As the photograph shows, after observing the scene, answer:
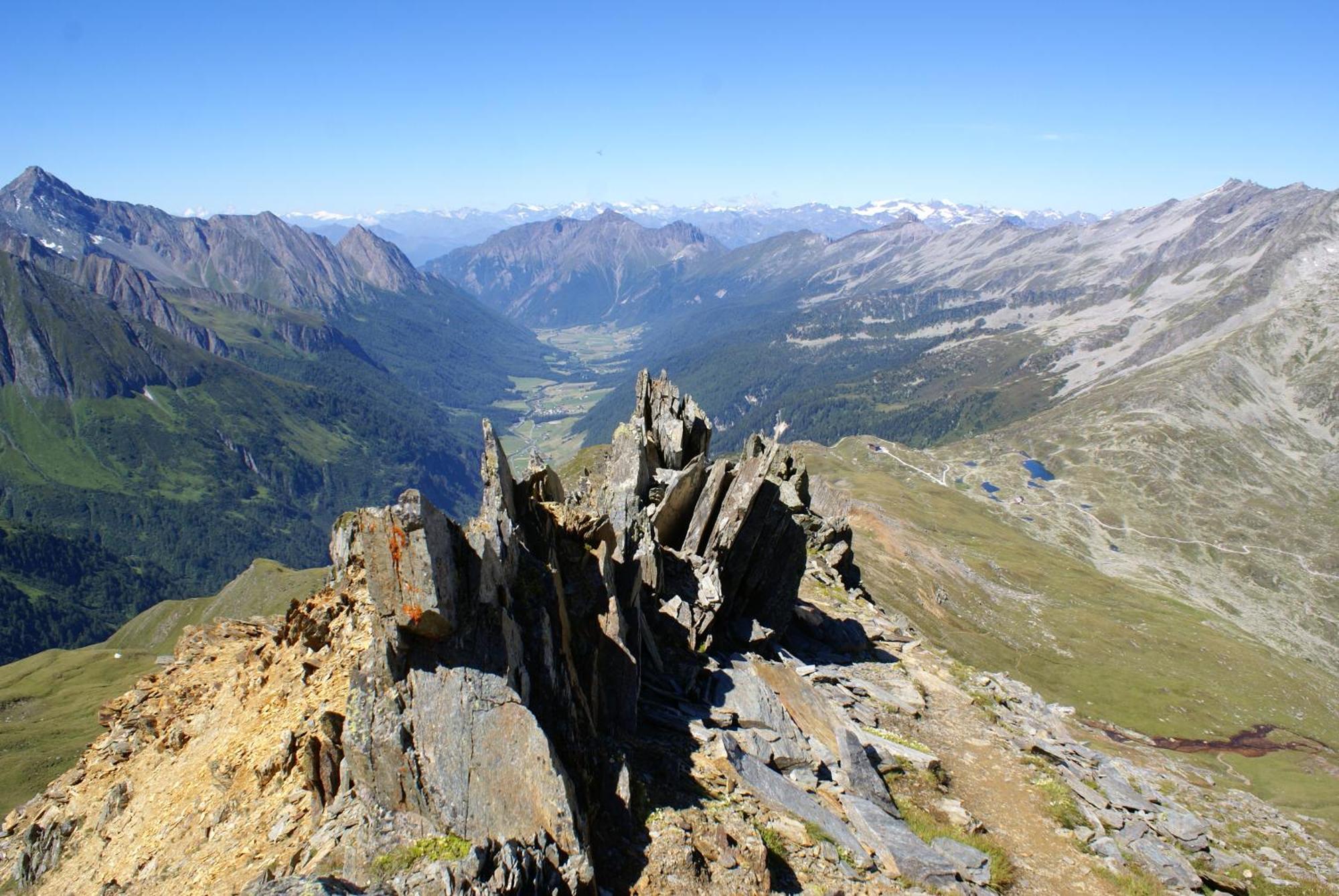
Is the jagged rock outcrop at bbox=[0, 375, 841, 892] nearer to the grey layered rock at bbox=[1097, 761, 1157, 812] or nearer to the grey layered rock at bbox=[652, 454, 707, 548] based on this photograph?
the grey layered rock at bbox=[652, 454, 707, 548]

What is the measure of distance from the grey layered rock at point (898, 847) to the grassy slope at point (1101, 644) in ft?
206

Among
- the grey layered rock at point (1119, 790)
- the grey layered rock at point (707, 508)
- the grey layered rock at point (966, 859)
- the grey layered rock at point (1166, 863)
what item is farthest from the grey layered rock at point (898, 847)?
the grey layered rock at point (707, 508)

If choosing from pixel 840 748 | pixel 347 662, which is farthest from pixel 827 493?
pixel 347 662

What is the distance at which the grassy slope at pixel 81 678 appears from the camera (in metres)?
84.8

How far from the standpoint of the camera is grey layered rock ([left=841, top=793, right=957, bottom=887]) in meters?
18.3

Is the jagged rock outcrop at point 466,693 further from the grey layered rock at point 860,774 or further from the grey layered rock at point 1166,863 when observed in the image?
the grey layered rock at point 1166,863

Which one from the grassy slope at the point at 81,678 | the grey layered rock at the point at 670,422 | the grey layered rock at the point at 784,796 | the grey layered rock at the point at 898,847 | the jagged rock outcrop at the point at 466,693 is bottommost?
the grassy slope at the point at 81,678

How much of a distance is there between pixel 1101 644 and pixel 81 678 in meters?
180

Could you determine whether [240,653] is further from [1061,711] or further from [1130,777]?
[1061,711]

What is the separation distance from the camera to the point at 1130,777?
30031mm

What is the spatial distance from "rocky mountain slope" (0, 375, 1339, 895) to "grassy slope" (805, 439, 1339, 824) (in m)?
53.8

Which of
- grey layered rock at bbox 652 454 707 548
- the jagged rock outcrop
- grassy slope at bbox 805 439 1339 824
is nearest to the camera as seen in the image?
the jagged rock outcrop

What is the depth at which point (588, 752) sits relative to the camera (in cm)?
1673

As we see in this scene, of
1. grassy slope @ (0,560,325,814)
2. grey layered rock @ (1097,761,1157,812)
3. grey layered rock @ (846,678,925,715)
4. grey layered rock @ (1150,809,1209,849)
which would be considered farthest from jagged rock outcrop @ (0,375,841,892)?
grassy slope @ (0,560,325,814)
